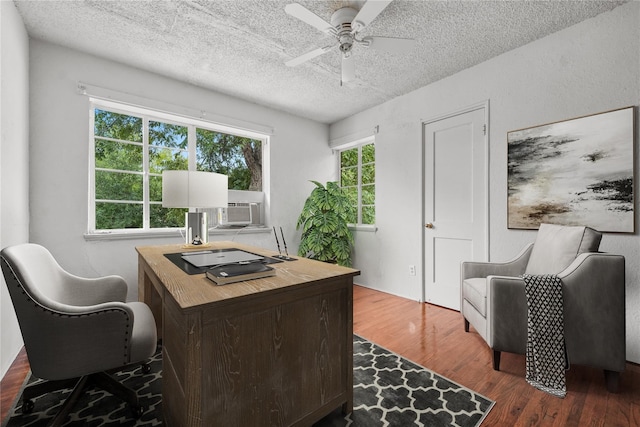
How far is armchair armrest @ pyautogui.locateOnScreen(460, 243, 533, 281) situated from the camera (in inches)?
89.3

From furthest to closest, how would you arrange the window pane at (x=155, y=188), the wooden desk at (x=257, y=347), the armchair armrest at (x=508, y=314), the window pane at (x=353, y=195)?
the window pane at (x=353, y=195)
the window pane at (x=155, y=188)
the armchair armrest at (x=508, y=314)
the wooden desk at (x=257, y=347)

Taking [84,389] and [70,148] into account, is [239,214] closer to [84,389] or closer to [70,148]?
[70,148]

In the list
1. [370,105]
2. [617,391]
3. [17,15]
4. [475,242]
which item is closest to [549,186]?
[475,242]

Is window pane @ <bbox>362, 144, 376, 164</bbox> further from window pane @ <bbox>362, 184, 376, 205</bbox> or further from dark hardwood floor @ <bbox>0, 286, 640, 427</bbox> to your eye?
dark hardwood floor @ <bbox>0, 286, 640, 427</bbox>

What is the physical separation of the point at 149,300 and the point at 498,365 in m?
2.50

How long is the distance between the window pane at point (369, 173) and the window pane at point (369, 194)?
0.07 metres

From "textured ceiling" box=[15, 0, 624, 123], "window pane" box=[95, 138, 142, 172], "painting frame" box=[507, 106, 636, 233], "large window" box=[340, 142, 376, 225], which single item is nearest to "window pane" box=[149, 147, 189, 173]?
"window pane" box=[95, 138, 142, 172]

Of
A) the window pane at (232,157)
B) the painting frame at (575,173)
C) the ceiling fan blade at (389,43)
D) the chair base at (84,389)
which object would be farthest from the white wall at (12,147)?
the painting frame at (575,173)

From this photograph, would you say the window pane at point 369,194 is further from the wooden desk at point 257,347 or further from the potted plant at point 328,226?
the wooden desk at point 257,347

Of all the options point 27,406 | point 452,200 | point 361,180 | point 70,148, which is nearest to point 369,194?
point 361,180

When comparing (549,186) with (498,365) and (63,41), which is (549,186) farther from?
(63,41)

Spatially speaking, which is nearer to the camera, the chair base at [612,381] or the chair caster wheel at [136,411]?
the chair caster wheel at [136,411]

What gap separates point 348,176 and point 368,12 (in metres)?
2.82

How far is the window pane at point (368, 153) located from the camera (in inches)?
157
